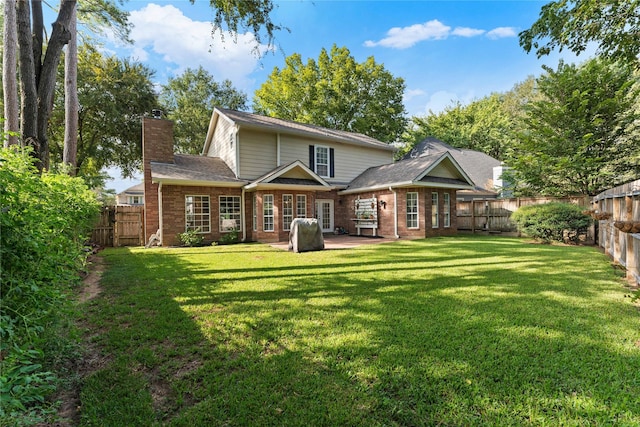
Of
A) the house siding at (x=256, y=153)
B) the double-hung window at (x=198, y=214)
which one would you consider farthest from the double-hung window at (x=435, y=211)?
the double-hung window at (x=198, y=214)

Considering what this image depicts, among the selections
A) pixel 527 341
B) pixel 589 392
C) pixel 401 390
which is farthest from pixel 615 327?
pixel 401 390

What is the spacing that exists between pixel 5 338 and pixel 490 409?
10.1ft

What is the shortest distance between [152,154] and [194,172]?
2.16 metres

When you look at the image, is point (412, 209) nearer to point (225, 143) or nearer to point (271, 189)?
point (271, 189)

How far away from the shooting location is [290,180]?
13.4m

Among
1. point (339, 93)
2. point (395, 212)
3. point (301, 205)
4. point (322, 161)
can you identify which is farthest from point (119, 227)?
point (339, 93)

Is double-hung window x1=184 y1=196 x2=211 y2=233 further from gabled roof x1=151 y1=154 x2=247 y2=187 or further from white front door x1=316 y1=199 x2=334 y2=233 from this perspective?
white front door x1=316 y1=199 x2=334 y2=233

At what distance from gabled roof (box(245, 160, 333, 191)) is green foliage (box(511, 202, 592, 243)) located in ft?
27.8

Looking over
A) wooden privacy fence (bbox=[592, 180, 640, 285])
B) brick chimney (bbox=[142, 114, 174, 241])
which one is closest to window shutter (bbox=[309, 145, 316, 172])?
brick chimney (bbox=[142, 114, 174, 241])

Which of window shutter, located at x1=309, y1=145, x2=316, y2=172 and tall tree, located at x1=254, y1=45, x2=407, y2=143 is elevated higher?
tall tree, located at x1=254, y1=45, x2=407, y2=143

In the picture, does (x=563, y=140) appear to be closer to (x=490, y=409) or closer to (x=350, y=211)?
(x=350, y=211)

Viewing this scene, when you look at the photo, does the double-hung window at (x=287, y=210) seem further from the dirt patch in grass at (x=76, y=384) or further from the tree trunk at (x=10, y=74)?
the dirt patch in grass at (x=76, y=384)

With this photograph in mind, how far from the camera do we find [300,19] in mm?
7176

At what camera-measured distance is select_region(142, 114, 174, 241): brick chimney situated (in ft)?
40.0
